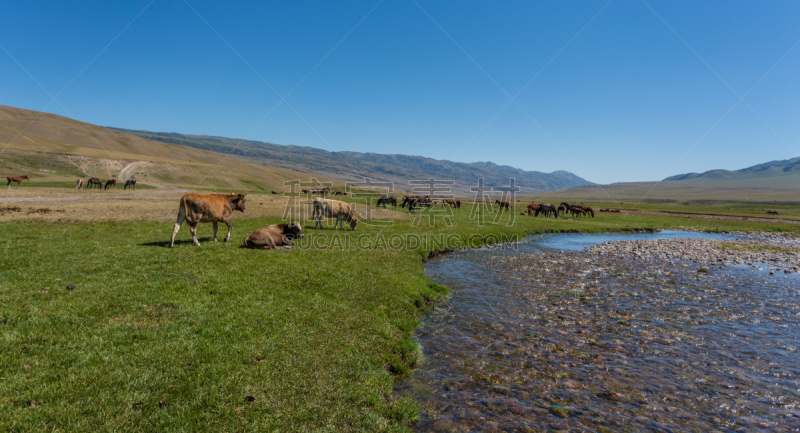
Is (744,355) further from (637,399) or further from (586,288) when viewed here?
(586,288)

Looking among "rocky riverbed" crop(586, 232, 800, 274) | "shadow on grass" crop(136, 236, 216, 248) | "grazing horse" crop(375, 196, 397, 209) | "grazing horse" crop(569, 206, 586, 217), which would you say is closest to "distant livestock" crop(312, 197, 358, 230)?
"shadow on grass" crop(136, 236, 216, 248)

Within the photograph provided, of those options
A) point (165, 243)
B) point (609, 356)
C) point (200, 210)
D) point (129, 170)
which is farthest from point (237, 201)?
point (129, 170)

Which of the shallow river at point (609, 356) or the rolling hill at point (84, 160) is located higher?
the rolling hill at point (84, 160)

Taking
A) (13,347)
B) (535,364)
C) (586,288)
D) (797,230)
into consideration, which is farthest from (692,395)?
(797,230)

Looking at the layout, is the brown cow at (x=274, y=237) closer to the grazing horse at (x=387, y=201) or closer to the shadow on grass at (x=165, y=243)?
the shadow on grass at (x=165, y=243)

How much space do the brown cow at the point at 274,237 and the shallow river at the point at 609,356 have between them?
851 cm

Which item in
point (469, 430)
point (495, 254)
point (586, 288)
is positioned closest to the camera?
point (469, 430)

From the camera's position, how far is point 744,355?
9562 millimetres

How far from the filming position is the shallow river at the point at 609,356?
688cm

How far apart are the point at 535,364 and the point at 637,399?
2184 mm

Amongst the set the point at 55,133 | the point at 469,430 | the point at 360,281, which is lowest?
the point at 469,430

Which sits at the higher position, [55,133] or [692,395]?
[55,133]

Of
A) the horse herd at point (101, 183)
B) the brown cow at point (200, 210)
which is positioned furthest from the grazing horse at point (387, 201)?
the horse herd at point (101, 183)

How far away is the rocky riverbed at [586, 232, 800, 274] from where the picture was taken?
22.8 meters
